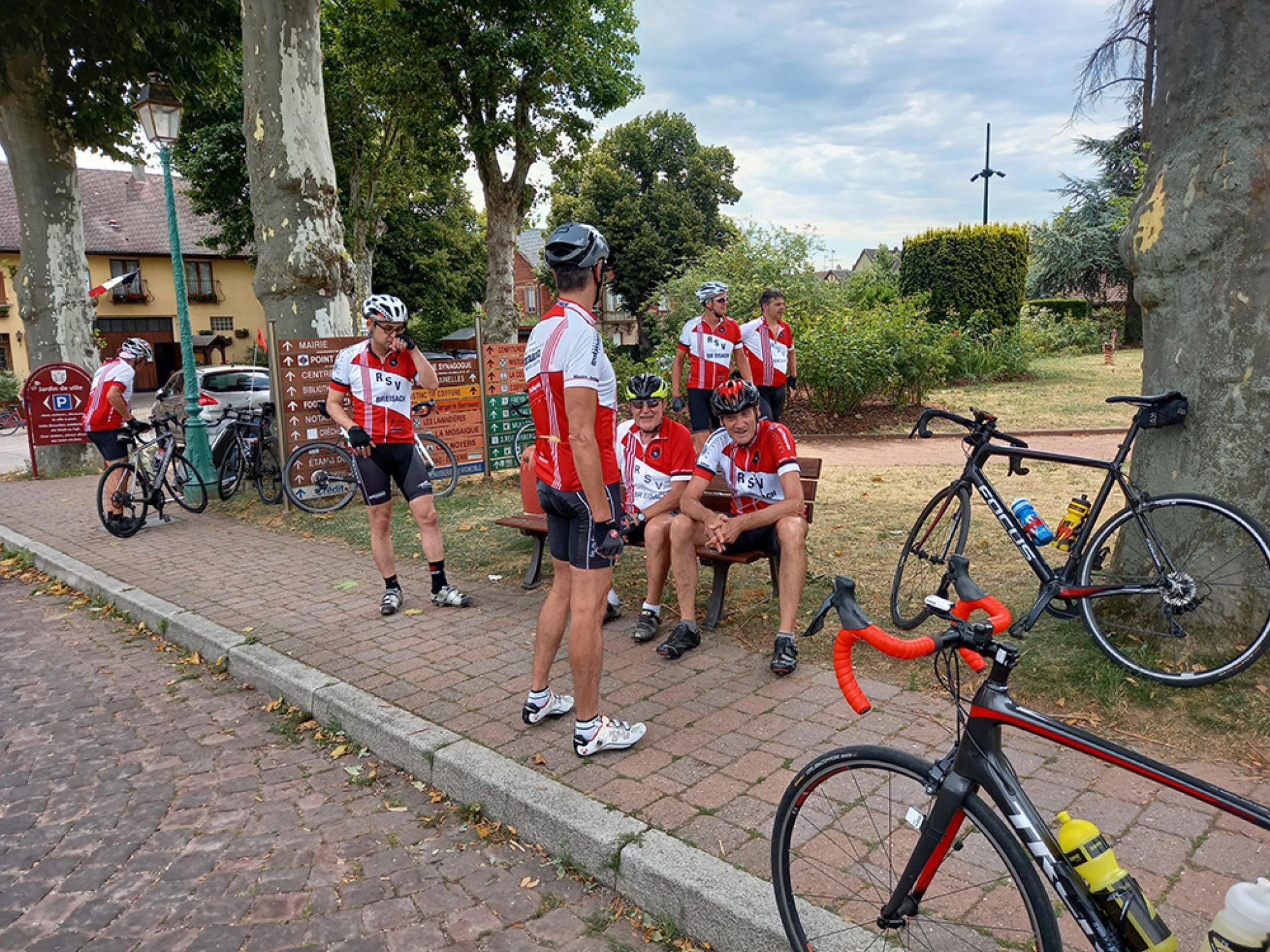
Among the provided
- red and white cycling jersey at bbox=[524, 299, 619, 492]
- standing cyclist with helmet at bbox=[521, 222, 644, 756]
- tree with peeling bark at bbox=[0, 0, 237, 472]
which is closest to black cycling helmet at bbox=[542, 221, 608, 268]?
standing cyclist with helmet at bbox=[521, 222, 644, 756]

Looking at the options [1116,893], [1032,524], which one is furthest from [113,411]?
[1116,893]

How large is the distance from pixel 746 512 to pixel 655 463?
25.0 inches

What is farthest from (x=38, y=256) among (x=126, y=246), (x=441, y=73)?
(x=126, y=246)

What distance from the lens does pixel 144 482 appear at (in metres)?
9.13

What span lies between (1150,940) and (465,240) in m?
43.0

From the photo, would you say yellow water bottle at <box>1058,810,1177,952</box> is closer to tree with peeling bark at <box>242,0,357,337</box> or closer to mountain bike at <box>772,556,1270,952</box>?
mountain bike at <box>772,556,1270,952</box>

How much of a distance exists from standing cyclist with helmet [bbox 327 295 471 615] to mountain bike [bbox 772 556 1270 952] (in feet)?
12.1

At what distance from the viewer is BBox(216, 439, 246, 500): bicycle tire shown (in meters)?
10.6

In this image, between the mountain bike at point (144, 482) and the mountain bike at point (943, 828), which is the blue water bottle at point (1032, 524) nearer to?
the mountain bike at point (943, 828)

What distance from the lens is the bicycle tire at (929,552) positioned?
16.2 ft

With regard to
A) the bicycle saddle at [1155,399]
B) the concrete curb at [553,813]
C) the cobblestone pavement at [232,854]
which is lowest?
the cobblestone pavement at [232,854]

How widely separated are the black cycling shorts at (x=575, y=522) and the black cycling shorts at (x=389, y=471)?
236 cm

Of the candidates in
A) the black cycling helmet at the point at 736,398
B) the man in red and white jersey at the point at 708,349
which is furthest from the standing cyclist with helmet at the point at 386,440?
the man in red and white jersey at the point at 708,349

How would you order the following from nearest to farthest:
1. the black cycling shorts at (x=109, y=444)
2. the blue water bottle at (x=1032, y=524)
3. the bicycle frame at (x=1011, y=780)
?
Answer: the bicycle frame at (x=1011, y=780) < the blue water bottle at (x=1032, y=524) < the black cycling shorts at (x=109, y=444)
